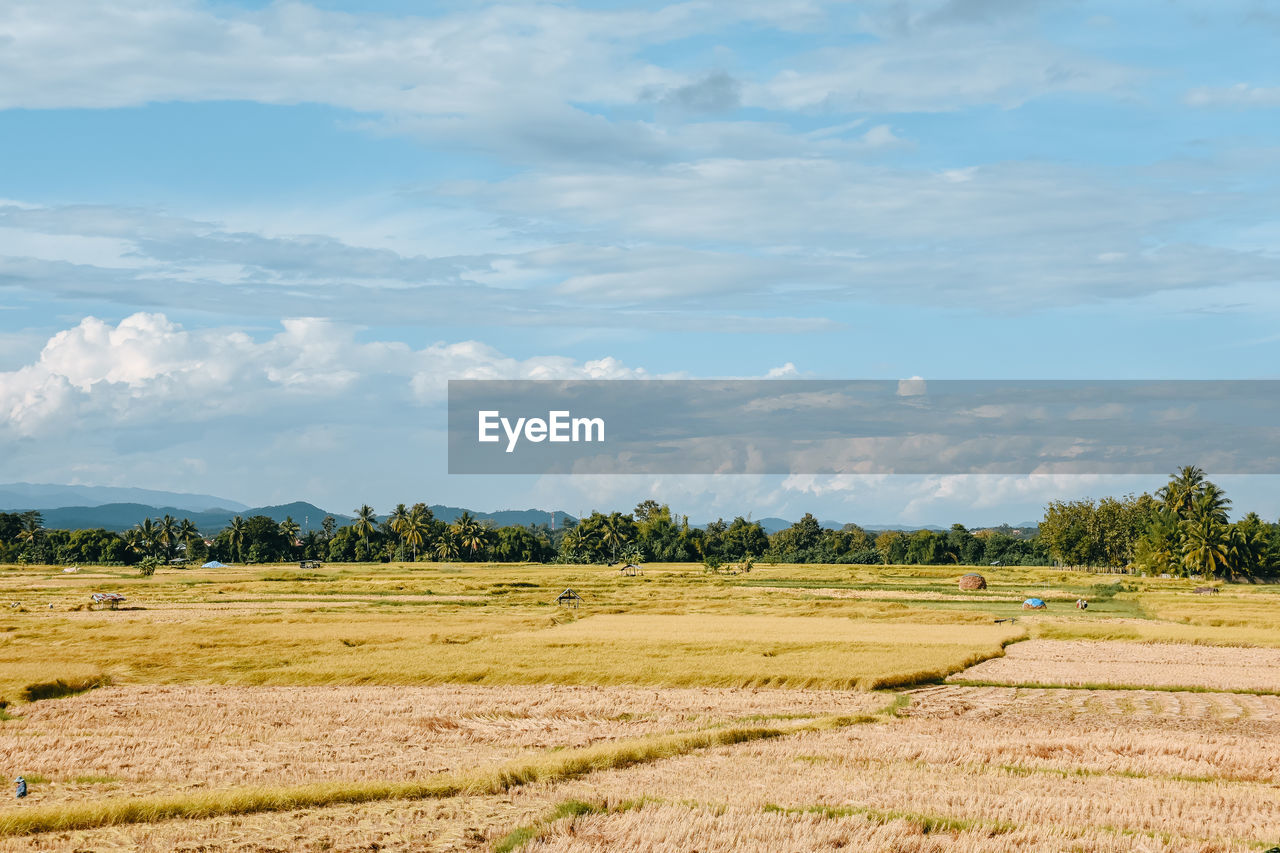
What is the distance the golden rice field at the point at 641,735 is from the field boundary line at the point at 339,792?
2.5 inches

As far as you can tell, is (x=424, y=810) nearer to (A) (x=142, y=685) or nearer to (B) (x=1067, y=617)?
(A) (x=142, y=685)

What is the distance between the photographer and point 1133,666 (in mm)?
39812

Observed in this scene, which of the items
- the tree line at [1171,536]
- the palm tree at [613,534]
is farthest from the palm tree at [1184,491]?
the palm tree at [613,534]

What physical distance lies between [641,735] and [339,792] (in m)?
9.05

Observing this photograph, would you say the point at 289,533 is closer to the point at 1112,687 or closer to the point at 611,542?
the point at 611,542

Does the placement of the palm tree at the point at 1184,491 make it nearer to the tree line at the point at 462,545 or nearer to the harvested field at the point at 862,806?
the tree line at the point at 462,545

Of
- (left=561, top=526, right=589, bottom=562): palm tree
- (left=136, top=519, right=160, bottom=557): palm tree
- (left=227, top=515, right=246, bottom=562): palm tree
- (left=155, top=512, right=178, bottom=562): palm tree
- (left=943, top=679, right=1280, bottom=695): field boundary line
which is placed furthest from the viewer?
(left=227, top=515, right=246, bottom=562): palm tree

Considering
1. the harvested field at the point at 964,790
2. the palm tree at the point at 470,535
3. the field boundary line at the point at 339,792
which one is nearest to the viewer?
the harvested field at the point at 964,790

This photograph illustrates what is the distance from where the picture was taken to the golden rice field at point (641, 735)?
1528cm

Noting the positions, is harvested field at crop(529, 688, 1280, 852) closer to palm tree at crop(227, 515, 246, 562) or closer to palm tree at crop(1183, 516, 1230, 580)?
palm tree at crop(1183, 516, 1230, 580)

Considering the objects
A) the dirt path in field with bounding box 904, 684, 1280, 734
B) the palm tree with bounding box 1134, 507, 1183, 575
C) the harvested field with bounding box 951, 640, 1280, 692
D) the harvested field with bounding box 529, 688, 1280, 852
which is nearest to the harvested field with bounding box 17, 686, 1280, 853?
the harvested field with bounding box 529, 688, 1280, 852

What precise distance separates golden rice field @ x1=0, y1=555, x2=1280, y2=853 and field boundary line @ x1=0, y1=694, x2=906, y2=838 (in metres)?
0.06

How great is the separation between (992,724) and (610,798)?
45.2ft

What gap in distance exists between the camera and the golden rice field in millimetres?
15281
